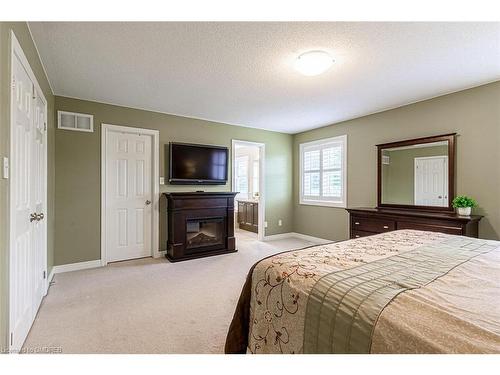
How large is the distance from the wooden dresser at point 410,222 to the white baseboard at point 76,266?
3857mm

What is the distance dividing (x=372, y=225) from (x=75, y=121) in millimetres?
4459

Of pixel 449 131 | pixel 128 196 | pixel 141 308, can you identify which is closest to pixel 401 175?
pixel 449 131

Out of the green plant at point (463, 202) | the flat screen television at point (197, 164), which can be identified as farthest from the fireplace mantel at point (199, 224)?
the green plant at point (463, 202)

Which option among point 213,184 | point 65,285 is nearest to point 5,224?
point 65,285

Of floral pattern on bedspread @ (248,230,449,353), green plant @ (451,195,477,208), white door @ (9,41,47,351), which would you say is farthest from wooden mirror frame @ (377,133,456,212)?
white door @ (9,41,47,351)

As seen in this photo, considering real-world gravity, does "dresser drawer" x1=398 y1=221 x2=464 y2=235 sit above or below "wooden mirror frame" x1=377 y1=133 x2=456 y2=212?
below

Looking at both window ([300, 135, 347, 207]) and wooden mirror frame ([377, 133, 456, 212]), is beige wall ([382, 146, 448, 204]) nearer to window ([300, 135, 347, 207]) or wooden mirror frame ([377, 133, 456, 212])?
wooden mirror frame ([377, 133, 456, 212])

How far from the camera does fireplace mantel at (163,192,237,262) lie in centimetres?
394

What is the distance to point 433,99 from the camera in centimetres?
337

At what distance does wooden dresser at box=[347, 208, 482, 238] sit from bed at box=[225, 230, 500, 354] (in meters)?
1.20

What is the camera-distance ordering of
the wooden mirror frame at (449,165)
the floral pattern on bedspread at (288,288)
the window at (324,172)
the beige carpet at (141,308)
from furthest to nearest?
the window at (324,172) → the wooden mirror frame at (449,165) → the beige carpet at (141,308) → the floral pattern on bedspread at (288,288)

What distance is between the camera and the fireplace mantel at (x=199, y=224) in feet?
12.9

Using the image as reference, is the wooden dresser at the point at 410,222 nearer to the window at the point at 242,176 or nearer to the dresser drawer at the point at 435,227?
the dresser drawer at the point at 435,227

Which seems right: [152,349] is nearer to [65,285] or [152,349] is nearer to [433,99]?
[65,285]
